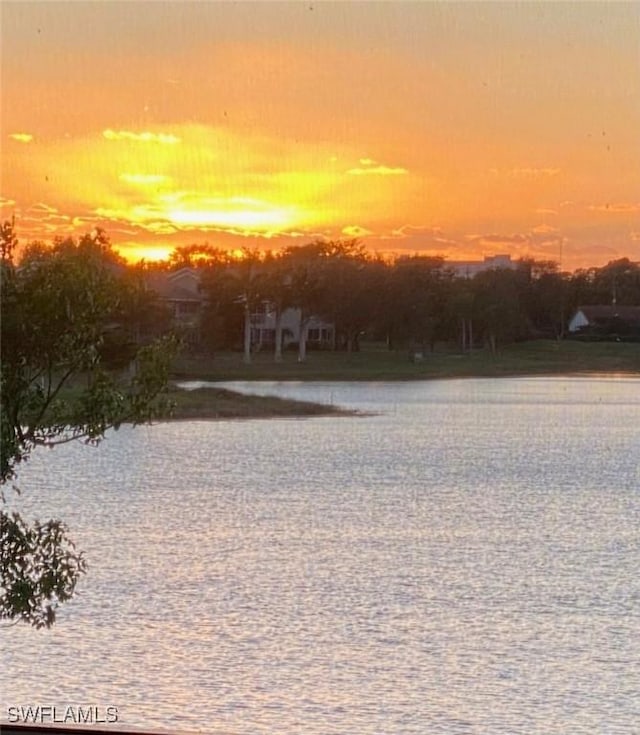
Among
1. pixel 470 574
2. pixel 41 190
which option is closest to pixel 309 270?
pixel 470 574

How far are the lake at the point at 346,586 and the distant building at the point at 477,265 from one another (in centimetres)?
163

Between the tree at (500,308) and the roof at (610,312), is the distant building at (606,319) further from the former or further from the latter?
the tree at (500,308)

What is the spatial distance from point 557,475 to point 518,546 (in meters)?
3.87

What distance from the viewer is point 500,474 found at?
13414 millimetres

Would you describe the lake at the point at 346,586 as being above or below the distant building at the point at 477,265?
below

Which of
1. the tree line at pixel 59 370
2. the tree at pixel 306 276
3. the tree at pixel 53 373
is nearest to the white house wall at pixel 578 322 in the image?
the tree line at pixel 59 370

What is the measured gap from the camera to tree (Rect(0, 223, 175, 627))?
8.13 feet

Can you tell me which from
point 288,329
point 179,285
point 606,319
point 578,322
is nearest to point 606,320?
point 606,319

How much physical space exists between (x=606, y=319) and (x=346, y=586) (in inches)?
150

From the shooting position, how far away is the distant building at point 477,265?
12.7 m

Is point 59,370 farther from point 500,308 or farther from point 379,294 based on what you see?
point 379,294

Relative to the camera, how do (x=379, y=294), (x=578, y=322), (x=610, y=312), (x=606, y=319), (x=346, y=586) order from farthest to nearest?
(x=379, y=294), (x=606, y=319), (x=610, y=312), (x=578, y=322), (x=346, y=586)

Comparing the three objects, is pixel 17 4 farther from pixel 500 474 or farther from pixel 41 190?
pixel 500 474

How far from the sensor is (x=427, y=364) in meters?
16.8
